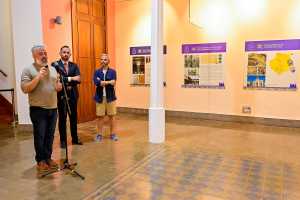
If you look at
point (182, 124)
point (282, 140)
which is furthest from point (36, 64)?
point (282, 140)

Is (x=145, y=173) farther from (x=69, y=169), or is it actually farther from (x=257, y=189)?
(x=257, y=189)

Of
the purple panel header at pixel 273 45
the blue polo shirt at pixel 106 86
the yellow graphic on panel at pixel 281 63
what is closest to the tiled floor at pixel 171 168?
the blue polo shirt at pixel 106 86

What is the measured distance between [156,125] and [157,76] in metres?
0.84

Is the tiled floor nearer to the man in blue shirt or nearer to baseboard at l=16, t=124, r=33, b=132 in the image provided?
baseboard at l=16, t=124, r=33, b=132

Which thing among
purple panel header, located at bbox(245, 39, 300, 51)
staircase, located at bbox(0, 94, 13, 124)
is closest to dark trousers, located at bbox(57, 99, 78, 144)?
staircase, located at bbox(0, 94, 13, 124)

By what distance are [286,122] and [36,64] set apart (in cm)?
510

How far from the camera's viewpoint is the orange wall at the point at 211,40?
225 inches

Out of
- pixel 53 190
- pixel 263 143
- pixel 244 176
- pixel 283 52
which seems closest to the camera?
pixel 53 190

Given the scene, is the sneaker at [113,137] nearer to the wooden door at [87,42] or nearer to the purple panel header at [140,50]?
the wooden door at [87,42]

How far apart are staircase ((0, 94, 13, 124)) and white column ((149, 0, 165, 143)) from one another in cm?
366

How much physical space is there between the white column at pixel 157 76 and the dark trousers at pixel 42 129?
1775mm

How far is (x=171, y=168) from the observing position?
348 cm

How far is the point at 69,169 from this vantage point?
11.2ft

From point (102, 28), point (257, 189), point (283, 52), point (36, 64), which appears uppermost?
point (102, 28)
